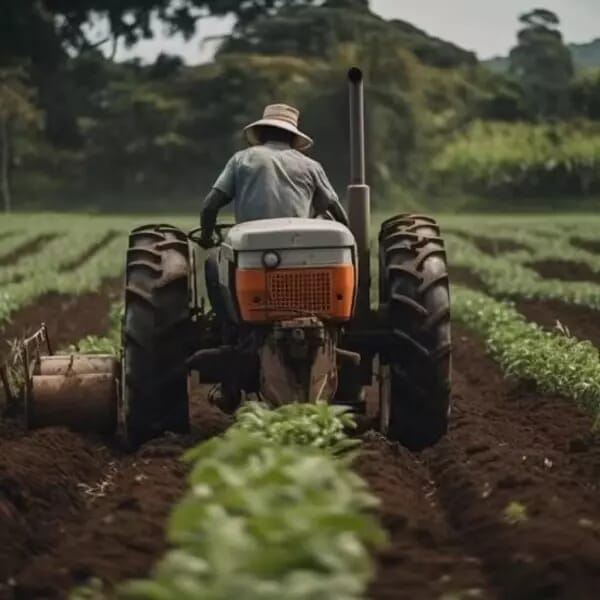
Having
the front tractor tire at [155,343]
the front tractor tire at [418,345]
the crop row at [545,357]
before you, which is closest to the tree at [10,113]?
the crop row at [545,357]

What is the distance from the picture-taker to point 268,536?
11.9 ft

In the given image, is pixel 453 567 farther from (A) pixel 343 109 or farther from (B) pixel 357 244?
(A) pixel 343 109

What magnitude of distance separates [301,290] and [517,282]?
1185 cm

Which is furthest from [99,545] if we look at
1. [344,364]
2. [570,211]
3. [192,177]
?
[192,177]

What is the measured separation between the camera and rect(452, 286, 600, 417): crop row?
9.69m

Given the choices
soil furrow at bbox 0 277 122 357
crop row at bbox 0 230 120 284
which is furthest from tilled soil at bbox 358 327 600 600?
crop row at bbox 0 230 120 284

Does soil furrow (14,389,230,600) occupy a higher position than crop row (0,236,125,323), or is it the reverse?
soil furrow (14,389,230,600)

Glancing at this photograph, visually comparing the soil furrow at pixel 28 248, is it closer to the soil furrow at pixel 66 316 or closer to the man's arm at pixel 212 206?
the soil furrow at pixel 66 316

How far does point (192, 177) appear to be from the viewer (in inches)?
1318

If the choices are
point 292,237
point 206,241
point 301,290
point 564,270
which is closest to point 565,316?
point 564,270

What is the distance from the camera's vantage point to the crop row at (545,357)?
381 inches

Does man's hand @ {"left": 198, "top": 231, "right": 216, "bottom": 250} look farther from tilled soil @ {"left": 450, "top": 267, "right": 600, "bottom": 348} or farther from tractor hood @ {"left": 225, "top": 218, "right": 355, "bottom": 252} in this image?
tilled soil @ {"left": 450, "top": 267, "right": 600, "bottom": 348}

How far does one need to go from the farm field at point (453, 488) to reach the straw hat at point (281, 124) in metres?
1.47

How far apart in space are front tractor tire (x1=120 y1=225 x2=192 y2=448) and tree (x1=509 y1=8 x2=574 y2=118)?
49.2 ft
